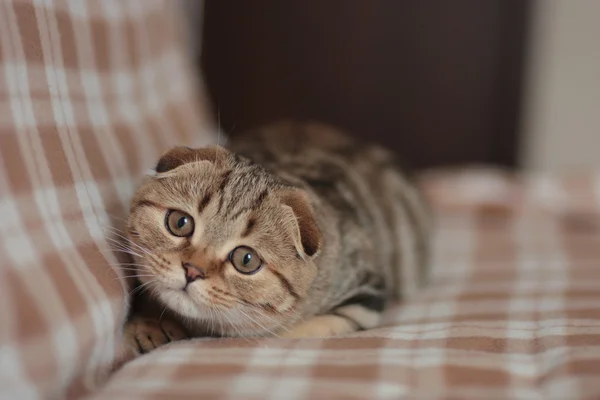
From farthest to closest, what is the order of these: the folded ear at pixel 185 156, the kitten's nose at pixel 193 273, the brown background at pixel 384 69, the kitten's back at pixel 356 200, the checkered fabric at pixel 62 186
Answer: the brown background at pixel 384 69 → the kitten's back at pixel 356 200 → the folded ear at pixel 185 156 → the kitten's nose at pixel 193 273 → the checkered fabric at pixel 62 186

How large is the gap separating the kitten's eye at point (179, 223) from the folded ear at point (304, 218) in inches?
7.4

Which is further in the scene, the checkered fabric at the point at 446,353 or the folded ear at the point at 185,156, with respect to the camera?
the folded ear at the point at 185,156

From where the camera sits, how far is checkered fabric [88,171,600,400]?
114cm

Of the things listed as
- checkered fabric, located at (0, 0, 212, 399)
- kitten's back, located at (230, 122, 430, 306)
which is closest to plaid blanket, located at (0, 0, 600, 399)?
checkered fabric, located at (0, 0, 212, 399)

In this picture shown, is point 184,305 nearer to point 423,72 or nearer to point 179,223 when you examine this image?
point 179,223

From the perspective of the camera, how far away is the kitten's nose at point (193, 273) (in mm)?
1311

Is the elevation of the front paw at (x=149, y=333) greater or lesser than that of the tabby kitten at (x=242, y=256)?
lesser

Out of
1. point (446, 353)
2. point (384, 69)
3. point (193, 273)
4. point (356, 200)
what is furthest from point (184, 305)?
point (384, 69)

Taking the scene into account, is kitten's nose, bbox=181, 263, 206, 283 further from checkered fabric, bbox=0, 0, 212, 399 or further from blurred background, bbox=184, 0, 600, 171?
blurred background, bbox=184, 0, 600, 171

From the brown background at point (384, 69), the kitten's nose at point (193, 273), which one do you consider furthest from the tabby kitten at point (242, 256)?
the brown background at point (384, 69)

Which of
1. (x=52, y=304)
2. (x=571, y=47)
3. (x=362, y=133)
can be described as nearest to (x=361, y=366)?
(x=52, y=304)

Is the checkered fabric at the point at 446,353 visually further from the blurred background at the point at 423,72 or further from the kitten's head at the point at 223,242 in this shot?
the blurred background at the point at 423,72

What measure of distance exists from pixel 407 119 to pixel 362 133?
0.22 m

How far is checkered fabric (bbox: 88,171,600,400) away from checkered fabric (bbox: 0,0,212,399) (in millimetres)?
107
